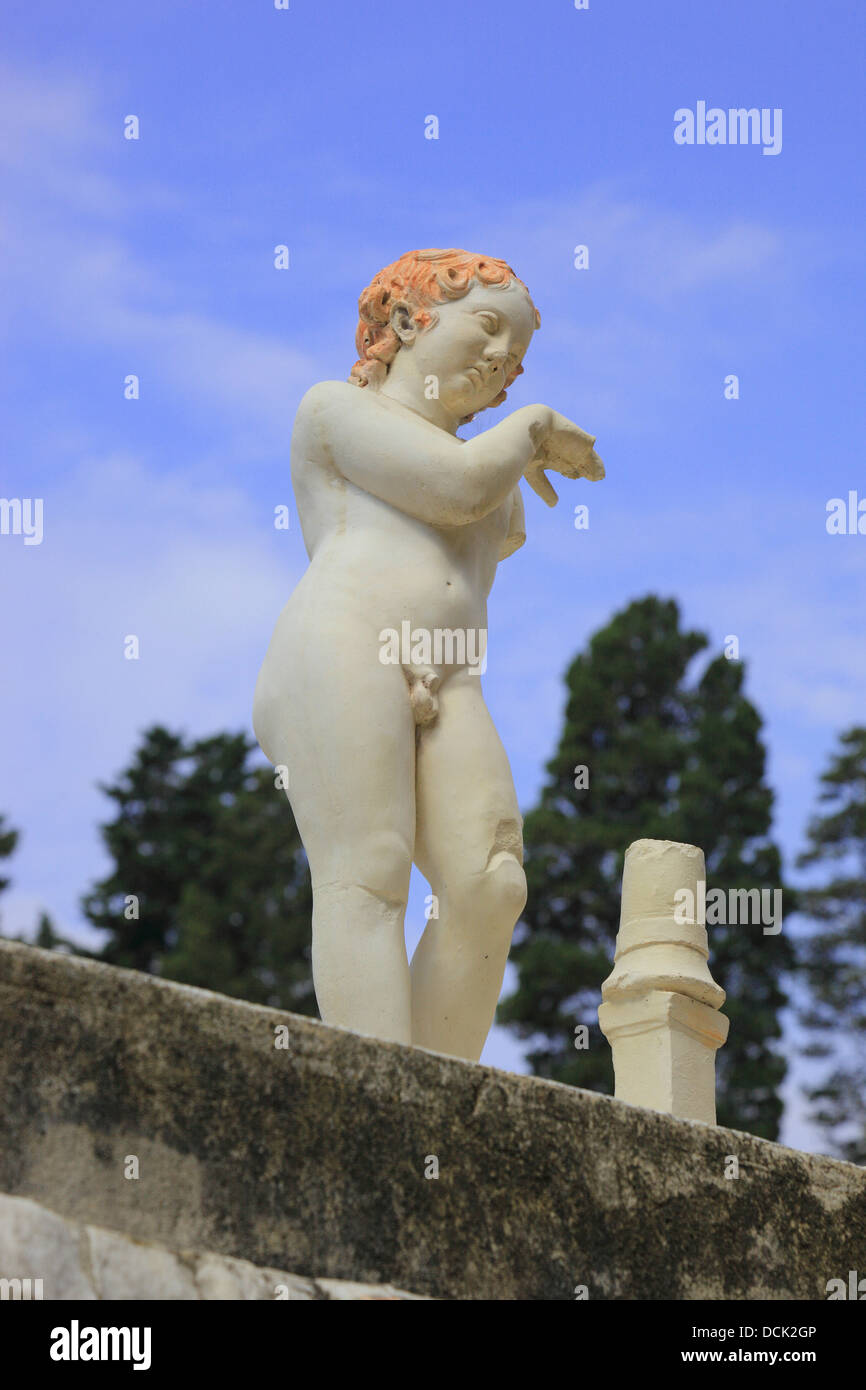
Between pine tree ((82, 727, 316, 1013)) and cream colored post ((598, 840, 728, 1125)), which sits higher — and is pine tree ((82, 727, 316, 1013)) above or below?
above

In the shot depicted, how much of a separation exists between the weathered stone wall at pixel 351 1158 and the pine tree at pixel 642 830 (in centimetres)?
1950

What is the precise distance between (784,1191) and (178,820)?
88.4ft

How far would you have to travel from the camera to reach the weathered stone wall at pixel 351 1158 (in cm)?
391

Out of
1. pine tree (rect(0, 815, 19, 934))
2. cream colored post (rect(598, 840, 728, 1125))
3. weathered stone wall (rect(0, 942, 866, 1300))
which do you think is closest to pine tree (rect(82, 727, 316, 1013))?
pine tree (rect(0, 815, 19, 934))

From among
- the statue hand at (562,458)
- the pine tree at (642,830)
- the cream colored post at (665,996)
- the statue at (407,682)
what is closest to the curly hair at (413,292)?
the statue at (407,682)

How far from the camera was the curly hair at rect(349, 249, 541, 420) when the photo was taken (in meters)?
6.73

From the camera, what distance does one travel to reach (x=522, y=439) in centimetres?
658

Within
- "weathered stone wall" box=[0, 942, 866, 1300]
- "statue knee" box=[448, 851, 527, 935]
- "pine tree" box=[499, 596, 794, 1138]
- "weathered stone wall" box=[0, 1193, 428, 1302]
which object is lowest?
"weathered stone wall" box=[0, 1193, 428, 1302]

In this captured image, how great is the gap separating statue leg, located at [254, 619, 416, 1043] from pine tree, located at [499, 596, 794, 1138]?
18399 millimetres

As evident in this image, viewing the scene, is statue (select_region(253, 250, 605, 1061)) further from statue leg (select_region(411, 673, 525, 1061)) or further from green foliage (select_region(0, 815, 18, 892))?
green foliage (select_region(0, 815, 18, 892))

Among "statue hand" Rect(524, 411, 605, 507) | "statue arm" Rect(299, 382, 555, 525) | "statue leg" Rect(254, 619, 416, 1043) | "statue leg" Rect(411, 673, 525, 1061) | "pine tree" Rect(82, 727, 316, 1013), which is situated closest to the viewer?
"statue leg" Rect(254, 619, 416, 1043)
